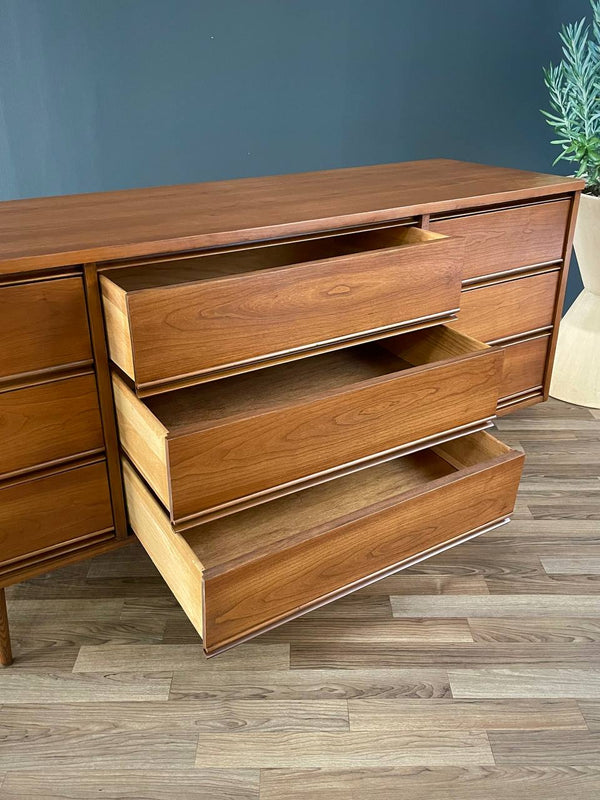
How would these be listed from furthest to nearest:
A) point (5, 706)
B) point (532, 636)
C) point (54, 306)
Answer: point (532, 636), point (5, 706), point (54, 306)

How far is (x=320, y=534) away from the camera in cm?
104

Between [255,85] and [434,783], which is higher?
[255,85]

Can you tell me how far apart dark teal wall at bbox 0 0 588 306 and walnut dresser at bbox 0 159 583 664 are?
75 cm

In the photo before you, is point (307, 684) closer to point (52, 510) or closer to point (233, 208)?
point (52, 510)

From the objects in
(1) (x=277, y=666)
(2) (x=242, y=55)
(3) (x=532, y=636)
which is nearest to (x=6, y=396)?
(1) (x=277, y=666)

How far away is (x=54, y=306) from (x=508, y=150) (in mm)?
1836

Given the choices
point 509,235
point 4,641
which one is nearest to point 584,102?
point 509,235

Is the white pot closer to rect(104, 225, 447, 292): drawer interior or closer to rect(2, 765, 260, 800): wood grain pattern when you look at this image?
rect(104, 225, 447, 292): drawer interior

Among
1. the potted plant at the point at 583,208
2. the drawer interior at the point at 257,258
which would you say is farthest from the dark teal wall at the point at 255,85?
the drawer interior at the point at 257,258

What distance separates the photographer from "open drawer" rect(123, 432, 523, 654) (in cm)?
99

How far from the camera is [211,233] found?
1.07 m

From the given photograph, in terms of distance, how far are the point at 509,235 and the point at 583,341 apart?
638 mm

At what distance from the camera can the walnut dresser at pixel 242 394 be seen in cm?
98

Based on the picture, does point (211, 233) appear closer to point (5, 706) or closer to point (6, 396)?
point (6, 396)
